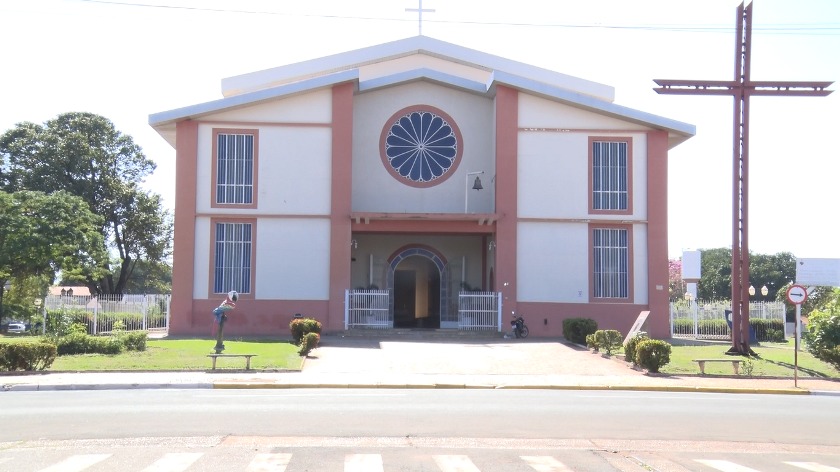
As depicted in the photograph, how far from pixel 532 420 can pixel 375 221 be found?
19450 millimetres

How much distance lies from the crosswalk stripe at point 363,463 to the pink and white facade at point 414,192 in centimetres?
2142

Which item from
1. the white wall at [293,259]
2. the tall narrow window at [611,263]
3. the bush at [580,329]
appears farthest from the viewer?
the tall narrow window at [611,263]

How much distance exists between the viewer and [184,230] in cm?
3138

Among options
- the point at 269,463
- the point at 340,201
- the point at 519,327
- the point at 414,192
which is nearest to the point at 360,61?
the point at 414,192

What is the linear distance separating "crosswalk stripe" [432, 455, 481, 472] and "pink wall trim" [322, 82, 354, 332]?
70.7 ft

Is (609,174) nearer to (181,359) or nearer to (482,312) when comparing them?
(482,312)

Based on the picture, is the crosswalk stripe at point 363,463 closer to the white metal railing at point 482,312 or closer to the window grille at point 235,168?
the white metal railing at point 482,312

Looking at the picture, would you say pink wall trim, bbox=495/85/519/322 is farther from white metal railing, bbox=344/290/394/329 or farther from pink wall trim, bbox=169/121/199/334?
pink wall trim, bbox=169/121/199/334

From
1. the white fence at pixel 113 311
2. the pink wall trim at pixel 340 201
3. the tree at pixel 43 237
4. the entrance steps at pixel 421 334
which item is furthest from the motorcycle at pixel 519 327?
the tree at pixel 43 237

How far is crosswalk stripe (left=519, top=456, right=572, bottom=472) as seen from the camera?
9.27 metres

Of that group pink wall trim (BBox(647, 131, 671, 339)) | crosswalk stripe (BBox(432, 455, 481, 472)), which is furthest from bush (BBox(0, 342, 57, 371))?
pink wall trim (BBox(647, 131, 671, 339))

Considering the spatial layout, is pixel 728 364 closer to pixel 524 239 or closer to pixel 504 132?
pixel 524 239

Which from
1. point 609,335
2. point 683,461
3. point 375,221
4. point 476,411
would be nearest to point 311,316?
point 375,221

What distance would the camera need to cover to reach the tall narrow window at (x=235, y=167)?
31.9 m
